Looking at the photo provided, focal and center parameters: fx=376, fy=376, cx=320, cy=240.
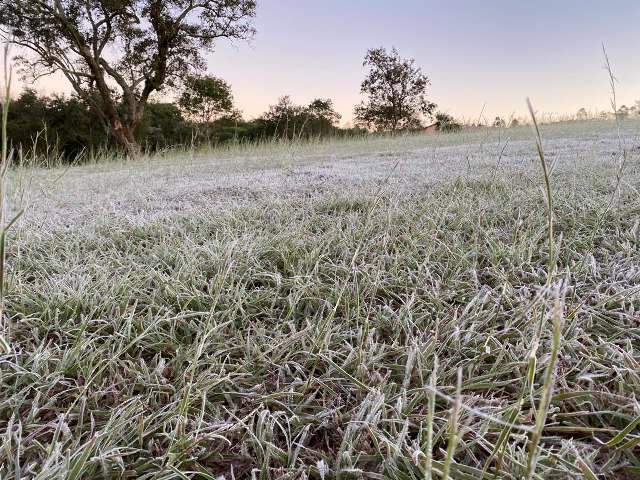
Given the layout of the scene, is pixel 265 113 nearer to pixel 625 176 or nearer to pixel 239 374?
pixel 625 176

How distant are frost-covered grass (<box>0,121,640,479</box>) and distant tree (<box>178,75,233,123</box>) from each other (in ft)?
38.4

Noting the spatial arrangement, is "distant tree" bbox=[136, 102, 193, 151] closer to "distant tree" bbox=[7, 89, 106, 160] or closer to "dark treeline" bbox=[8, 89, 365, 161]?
"dark treeline" bbox=[8, 89, 365, 161]

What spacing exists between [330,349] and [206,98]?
13.8 meters

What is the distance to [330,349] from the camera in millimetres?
781

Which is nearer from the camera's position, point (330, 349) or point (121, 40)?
point (330, 349)

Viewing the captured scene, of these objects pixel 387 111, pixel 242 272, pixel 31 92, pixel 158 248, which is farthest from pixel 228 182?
pixel 387 111

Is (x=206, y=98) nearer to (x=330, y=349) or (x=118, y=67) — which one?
(x=118, y=67)

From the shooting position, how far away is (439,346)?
2.42ft

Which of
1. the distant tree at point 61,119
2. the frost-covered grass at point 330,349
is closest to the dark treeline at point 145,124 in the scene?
the distant tree at point 61,119

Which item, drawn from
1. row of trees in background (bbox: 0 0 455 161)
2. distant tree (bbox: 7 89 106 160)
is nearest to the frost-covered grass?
row of trees in background (bbox: 0 0 455 161)

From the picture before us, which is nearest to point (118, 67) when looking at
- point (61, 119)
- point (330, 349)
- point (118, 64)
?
point (118, 64)

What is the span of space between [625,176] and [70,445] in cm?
254

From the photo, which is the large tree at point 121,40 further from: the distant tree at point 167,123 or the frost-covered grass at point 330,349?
the frost-covered grass at point 330,349

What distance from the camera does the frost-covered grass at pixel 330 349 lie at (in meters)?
0.52
